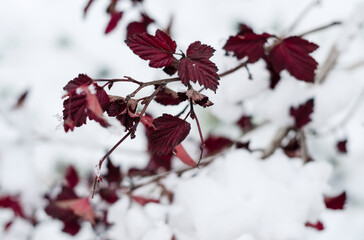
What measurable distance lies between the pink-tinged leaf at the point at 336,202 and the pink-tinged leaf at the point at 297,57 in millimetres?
287

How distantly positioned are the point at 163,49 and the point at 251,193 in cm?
38

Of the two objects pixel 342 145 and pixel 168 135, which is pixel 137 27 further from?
pixel 342 145

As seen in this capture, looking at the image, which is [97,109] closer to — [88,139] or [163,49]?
[163,49]

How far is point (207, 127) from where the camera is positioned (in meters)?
1.90

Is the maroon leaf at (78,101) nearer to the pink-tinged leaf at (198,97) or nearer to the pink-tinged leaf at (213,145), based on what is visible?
the pink-tinged leaf at (198,97)

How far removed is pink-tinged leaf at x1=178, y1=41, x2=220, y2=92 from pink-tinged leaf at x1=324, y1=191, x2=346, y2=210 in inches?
18.3

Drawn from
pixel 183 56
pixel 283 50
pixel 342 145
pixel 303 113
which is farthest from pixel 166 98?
pixel 342 145

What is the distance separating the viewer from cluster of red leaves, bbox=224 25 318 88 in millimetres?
590

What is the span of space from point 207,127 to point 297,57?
130 cm

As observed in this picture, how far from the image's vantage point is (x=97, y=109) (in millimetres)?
368

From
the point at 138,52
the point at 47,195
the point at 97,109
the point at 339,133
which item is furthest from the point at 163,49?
the point at 339,133

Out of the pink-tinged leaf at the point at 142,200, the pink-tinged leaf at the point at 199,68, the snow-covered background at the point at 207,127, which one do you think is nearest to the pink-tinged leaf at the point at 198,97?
the pink-tinged leaf at the point at 199,68

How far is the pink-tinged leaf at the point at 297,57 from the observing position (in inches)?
23.5

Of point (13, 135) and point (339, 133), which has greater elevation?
point (13, 135)
